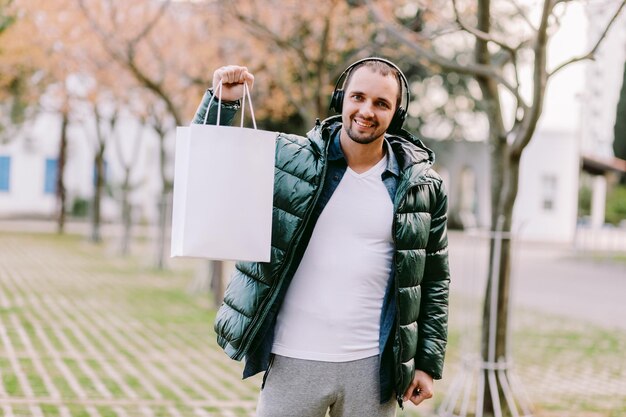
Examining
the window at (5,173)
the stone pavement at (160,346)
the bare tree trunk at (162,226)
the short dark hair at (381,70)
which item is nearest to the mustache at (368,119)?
the short dark hair at (381,70)

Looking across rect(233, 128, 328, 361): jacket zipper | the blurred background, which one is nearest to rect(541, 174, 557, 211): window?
the blurred background

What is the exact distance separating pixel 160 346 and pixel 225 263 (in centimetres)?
903

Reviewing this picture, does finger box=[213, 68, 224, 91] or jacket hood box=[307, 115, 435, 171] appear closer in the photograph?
finger box=[213, 68, 224, 91]

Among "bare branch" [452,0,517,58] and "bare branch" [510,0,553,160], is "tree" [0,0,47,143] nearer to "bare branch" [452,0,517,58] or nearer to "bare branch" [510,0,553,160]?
"bare branch" [452,0,517,58]

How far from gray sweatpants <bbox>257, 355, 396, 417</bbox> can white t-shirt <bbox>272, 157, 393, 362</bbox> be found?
0.11 feet

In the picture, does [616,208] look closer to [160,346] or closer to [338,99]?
[160,346]

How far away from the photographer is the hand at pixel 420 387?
3.21 meters

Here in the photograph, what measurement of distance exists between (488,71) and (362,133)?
3667mm

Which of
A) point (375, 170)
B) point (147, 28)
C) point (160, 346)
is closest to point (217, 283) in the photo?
point (160, 346)

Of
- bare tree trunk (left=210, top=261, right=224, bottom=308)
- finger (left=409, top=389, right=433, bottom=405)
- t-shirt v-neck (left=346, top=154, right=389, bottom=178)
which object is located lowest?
bare tree trunk (left=210, top=261, right=224, bottom=308)

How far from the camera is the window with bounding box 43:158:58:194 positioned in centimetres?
3675

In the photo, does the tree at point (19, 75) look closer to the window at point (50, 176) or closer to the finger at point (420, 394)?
the window at point (50, 176)

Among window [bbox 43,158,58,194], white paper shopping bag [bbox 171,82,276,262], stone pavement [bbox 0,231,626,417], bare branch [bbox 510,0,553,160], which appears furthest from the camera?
window [bbox 43,158,58,194]

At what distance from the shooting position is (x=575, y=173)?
118ft
